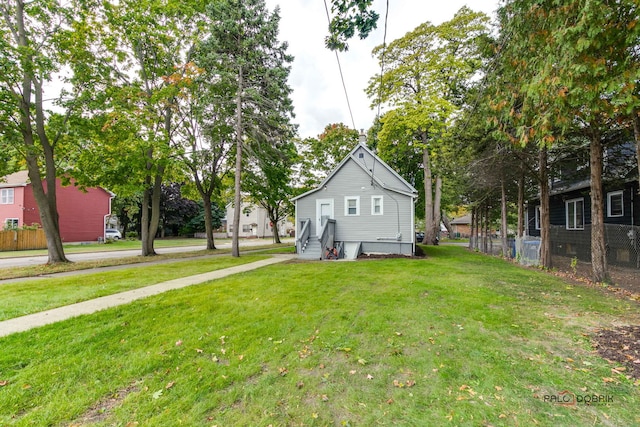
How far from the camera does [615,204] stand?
44.5 feet

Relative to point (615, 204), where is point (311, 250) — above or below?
below

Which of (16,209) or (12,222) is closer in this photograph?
(12,222)

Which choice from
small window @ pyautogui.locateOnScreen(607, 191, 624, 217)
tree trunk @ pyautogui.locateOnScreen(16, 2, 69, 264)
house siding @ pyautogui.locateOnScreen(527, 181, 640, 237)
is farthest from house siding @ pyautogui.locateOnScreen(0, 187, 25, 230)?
small window @ pyautogui.locateOnScreen(607, 191, 624, 217)

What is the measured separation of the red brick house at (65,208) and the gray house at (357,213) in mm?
20070

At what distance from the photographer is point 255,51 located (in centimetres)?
1484

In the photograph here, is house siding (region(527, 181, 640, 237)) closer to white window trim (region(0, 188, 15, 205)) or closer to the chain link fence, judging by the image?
the chain link fence

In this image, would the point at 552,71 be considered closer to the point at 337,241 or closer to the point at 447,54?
the point at 337,241

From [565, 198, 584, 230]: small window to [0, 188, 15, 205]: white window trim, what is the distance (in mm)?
42821

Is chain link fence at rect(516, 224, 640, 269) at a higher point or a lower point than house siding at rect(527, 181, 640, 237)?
lower

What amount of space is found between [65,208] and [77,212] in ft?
4.00

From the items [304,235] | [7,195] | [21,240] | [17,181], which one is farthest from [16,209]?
[304,235]

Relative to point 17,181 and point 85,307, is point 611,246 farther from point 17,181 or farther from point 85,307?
point 17,181

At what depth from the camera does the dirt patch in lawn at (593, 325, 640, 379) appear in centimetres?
332

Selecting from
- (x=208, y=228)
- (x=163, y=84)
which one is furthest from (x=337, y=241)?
(x=163, y=84)
